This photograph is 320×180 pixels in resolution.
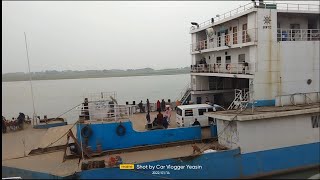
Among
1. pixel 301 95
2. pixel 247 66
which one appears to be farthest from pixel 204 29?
pixel 301 95

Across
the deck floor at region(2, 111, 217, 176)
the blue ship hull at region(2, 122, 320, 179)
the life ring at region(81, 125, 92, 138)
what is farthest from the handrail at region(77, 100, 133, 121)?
the deck floor at region(2, 111, 217, 176)

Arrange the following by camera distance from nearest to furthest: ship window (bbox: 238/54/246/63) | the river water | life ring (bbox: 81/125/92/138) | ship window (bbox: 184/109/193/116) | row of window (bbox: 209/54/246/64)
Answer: life ring (bbox: 81/125/92/138)
ship window (bbox: 184/109/193/116)
ship window (bbox: 238/54/246/63)
row of window (bbox: 209/54/246/64)
the river water

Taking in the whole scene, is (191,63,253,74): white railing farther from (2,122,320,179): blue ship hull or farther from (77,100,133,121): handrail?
(77,100,133,121): handrail

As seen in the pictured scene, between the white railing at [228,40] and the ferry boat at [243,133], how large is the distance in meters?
0.08

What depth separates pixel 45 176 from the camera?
9.09m

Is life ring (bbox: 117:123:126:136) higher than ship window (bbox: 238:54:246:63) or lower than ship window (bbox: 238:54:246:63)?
lower

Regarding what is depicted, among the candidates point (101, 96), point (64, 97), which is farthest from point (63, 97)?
point (101, 96)

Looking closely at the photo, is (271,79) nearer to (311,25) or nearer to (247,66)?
(247,66)

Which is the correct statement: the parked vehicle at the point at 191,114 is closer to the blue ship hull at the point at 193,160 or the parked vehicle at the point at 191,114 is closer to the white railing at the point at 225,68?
the blue ship hull at the point at 193,160

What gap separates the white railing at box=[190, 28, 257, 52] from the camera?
517 inches

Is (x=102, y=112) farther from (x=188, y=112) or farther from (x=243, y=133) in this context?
(x=243, y=133)

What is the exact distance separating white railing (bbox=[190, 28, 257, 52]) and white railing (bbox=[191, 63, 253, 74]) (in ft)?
3.65

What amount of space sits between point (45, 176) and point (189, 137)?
5.92 m
